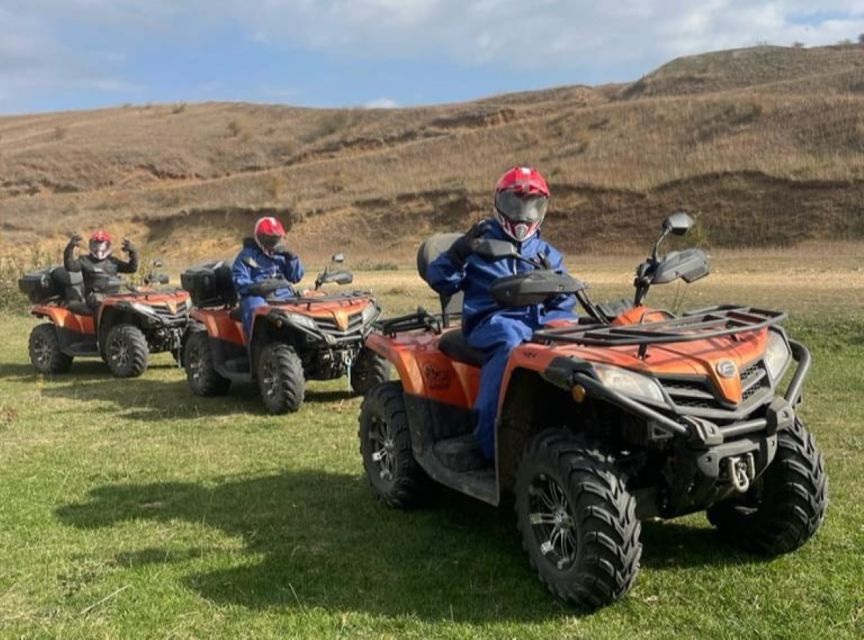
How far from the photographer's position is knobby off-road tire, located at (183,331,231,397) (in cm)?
1097

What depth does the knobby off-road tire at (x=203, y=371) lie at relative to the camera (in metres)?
11.0

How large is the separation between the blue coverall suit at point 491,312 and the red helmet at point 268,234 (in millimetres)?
5429

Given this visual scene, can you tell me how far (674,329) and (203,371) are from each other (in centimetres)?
748

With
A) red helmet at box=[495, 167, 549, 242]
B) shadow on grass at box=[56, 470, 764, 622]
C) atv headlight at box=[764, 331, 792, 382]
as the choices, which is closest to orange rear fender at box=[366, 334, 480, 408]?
shadow on grass at box=[56, 470, 764, 622]

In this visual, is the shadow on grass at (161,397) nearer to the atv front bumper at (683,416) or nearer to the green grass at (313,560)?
the green grass at (313,560)

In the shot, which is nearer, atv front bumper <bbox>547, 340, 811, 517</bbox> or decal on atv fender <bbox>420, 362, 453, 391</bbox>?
atv front bumper <bbox>547, 340, 811, 517</bbox>

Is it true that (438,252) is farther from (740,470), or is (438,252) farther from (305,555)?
(740,470)

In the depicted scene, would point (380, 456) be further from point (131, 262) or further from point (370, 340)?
point (131, 262)

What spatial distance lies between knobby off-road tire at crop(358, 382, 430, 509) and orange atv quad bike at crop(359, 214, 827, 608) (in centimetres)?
40

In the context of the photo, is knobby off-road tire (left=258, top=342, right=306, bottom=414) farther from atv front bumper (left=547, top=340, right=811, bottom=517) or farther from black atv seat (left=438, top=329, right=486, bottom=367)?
atv front bumper (left=547, top=340, right=811, bottom=517)

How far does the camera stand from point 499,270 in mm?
5723

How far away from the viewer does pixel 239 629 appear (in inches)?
173

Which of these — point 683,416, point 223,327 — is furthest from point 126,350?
point 683,416

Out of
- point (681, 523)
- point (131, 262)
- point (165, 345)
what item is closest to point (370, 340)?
point (681, 523)
